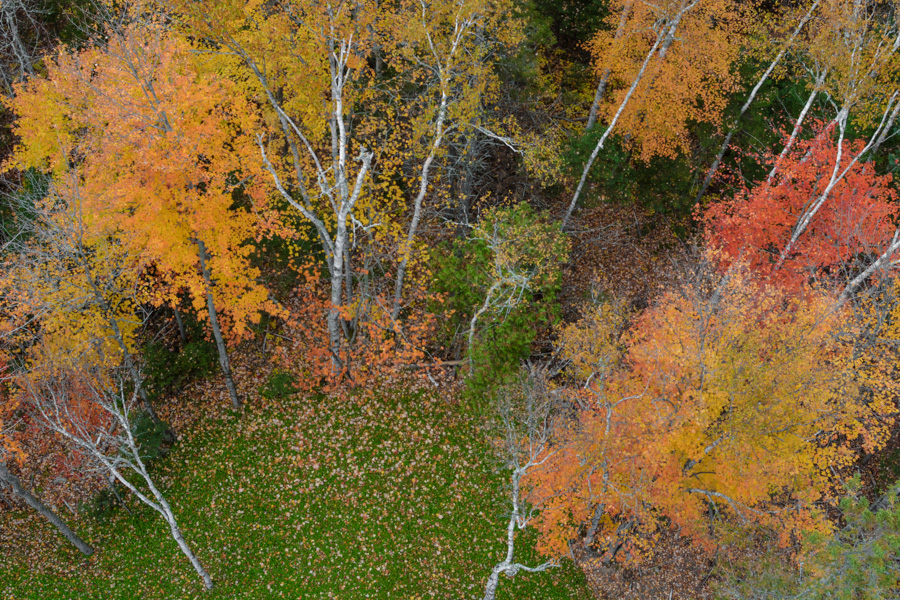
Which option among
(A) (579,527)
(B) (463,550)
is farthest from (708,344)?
(B) (463,550)

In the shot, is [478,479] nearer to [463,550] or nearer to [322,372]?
[463,550]

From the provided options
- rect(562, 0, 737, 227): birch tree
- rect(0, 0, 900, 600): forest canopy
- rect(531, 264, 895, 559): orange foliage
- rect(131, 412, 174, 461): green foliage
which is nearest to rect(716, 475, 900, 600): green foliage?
rect(0, 0, 900, 600): forest canopy

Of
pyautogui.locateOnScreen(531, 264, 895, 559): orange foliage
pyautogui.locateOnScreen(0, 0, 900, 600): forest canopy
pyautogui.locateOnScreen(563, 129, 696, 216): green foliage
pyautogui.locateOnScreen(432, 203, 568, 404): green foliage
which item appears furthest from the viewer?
pyautogui.locateOnScreen(563, 129, 696, 216): green foliage

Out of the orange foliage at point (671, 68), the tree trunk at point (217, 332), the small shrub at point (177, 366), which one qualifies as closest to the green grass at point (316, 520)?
the tree trunk at point (217, 332)

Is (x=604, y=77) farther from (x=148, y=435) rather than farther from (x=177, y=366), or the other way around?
(x=148, y=435)

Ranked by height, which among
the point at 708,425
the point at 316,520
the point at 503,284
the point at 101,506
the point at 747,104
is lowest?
the point at 101,506

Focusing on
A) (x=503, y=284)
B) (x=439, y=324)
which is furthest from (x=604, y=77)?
(x=439, y=324)

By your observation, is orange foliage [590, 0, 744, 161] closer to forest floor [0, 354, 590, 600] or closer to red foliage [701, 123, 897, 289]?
red foliage [701, 123, 897, 289]

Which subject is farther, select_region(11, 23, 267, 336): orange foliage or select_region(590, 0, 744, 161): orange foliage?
select_region(590, 0, 744, 161): orange foliage
